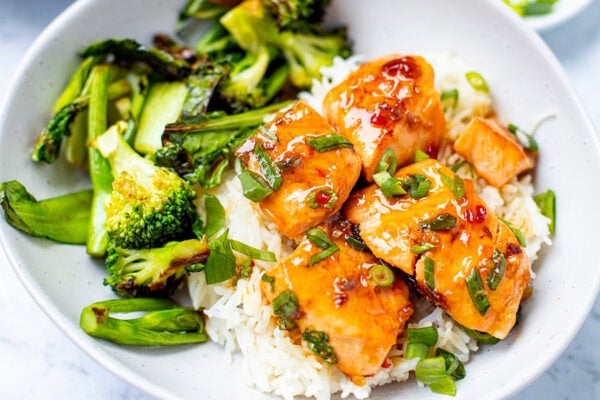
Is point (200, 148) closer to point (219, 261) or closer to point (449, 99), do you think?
point (219, 261)

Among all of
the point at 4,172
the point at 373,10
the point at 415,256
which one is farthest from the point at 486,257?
the point at 4,172

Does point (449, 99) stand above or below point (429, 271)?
above

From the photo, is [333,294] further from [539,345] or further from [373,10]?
[373,10]

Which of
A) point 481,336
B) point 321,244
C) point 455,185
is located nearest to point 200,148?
point 321,244

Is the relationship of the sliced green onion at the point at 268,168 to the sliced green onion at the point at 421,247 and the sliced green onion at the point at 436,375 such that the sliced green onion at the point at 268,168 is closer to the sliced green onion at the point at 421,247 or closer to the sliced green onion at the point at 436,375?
the sliced green onion at the point at 421,247

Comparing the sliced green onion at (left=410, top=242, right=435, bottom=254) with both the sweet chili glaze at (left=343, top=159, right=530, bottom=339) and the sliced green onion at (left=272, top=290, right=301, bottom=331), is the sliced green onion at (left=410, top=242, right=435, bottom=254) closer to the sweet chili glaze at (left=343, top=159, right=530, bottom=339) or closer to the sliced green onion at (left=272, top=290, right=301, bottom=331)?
the sweet chili glaze at (left=343, top=159, right=530, bottom=339)

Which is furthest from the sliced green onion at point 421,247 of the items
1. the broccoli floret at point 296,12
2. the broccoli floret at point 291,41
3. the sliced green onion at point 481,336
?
the broccoli floret at point 296,12
